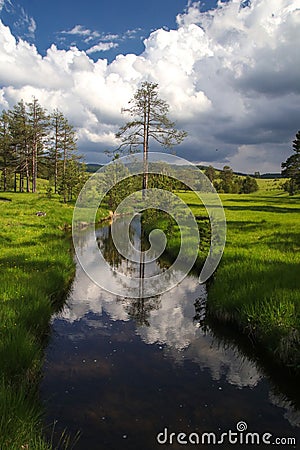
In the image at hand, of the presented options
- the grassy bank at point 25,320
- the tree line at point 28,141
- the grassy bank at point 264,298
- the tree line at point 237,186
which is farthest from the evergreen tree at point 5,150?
the tree line at point 237,186

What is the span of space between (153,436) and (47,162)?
68.2 m

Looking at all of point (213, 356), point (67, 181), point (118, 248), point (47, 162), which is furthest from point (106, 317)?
point (47, 162)

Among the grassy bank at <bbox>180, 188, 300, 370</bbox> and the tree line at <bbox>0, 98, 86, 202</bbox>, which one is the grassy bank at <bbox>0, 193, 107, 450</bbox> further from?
the tree line at <bbox>0, 98, 86, 202</bbox>

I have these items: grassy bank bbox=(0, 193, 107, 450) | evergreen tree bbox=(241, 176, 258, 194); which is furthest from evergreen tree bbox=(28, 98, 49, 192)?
evergreen tree bbox=(241, 176, 258, 194)

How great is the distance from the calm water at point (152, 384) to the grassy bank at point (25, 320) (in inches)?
20.0

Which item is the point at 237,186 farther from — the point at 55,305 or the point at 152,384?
the point at 152,384

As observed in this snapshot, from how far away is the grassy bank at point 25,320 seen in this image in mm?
4895

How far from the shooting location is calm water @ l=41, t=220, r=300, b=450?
19.1ft

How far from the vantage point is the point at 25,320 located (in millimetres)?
8344

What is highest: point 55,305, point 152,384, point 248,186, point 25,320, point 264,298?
point 248,186

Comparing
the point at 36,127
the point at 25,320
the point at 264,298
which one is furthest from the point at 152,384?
the point at 36,127

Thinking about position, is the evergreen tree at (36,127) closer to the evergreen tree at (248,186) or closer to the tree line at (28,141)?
the tree line at (28,141)

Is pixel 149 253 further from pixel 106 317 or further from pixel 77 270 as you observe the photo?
pixel 106 317

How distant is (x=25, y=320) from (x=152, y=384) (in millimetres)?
3621
